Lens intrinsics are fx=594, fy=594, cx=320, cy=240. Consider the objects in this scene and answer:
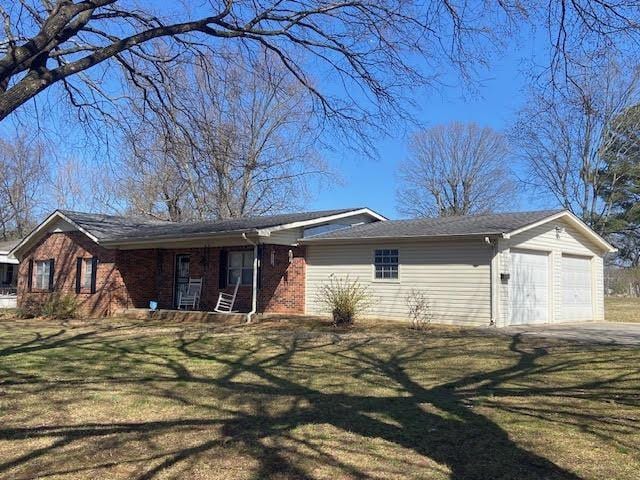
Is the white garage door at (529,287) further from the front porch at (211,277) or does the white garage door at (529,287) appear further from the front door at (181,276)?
the front door at (181,276)

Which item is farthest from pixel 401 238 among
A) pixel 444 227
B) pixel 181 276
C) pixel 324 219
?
pixel 181 276

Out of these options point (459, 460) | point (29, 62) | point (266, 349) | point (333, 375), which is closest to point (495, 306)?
point (266, 349)

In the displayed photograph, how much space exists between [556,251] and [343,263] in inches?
254

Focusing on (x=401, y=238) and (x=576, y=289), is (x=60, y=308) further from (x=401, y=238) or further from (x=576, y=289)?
(x=576, y=289)

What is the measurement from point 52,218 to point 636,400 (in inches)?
831

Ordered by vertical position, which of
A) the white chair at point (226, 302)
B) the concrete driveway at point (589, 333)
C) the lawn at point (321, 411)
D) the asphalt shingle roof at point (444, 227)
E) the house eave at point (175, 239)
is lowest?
the lawn at point (321, 411)

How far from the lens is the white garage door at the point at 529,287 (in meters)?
16.1

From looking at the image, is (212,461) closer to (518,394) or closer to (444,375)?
(518,394)

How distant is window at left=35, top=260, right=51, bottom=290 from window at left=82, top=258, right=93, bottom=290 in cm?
223

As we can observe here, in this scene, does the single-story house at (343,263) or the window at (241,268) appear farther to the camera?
the window at (241,268)

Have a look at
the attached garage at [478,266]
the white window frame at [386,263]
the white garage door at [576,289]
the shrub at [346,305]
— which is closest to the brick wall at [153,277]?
the attached garage at [478,266]

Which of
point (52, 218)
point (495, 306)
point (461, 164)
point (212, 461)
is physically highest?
A: point (461, 164)

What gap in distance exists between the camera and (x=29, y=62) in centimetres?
675

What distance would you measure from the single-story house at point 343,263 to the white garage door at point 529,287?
3 centimetres
